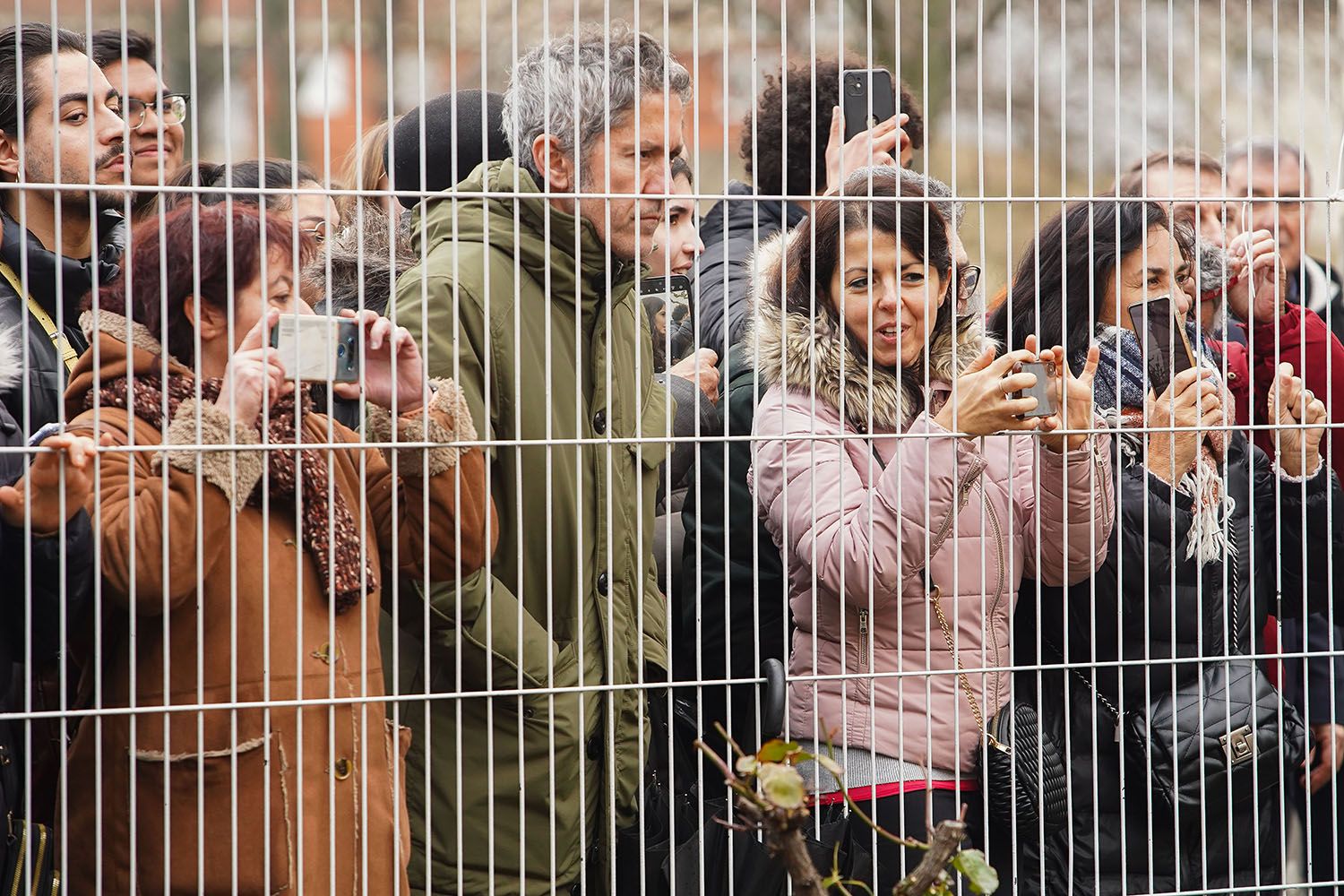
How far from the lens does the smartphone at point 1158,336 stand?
2.54 meters

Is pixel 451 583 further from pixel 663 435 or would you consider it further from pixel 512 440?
pixel 663 435

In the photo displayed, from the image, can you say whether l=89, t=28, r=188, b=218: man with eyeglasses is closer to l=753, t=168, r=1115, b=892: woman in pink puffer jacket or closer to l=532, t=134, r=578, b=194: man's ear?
l=532, t=134, r=578, b=194: man's ear

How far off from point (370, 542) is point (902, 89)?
4.62 ft

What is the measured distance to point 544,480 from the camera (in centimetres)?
238

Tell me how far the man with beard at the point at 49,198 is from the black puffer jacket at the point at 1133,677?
59.9 inches

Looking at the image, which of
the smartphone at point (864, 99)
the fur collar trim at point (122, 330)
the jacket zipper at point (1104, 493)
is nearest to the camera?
the fur collar trim at point (122, 330)

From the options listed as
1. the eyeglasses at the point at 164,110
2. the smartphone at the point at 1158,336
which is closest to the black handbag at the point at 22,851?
the eyeglasses at the point at 164,110

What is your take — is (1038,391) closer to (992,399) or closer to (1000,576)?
(992,399)

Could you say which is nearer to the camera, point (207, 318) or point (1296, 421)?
point (207, 318)

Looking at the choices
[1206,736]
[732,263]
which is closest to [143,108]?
[732,263]

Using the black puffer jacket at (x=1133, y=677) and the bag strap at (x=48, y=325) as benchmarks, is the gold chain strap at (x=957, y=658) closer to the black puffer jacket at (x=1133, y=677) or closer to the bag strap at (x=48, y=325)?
the black puffer jacket at (x=1133, y=677)

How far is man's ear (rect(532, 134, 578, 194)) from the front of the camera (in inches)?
94.3

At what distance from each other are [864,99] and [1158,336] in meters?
0.64

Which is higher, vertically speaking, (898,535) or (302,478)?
(302,478)
